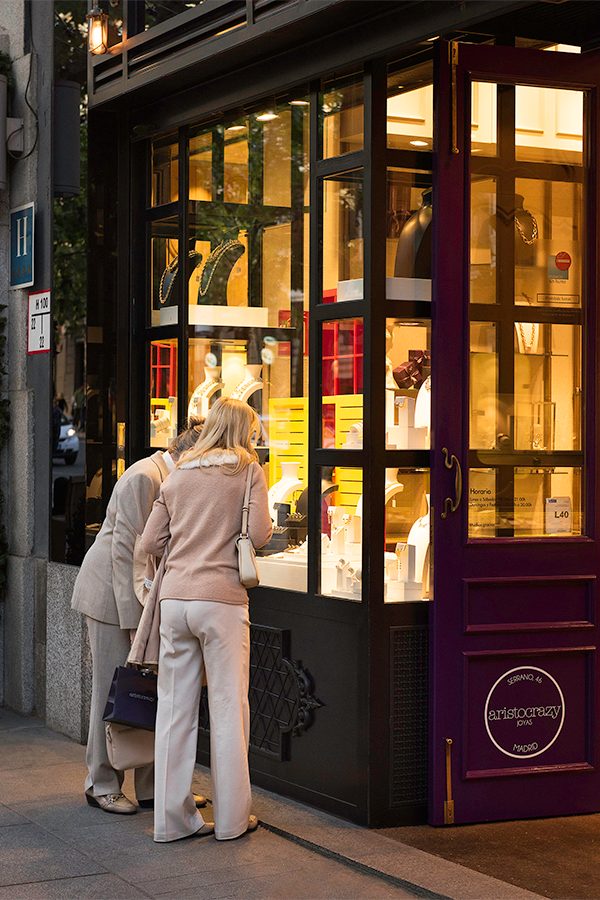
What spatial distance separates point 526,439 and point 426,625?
1.00m

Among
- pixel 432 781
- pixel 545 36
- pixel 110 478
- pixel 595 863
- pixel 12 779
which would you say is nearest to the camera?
pixel 595 863

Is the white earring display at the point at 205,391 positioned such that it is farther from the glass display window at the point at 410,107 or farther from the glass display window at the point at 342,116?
the glass display window at the point at 410,107

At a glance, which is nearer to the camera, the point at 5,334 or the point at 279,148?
the point at 279,148

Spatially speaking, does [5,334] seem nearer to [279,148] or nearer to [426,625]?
[279,148]

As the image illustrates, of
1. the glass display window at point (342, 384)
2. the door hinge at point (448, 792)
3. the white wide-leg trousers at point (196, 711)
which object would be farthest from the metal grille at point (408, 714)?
the glass display window at point (342, 384)

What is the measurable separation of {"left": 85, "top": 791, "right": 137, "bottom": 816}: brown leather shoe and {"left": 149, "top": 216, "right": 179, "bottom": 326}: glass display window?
2.73 metres

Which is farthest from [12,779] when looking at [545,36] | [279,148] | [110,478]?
[545,36]

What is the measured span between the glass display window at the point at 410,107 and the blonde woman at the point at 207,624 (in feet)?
4.78

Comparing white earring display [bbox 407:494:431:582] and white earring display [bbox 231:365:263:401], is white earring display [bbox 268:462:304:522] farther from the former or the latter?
white earring display [bbox 407:494:431:582]

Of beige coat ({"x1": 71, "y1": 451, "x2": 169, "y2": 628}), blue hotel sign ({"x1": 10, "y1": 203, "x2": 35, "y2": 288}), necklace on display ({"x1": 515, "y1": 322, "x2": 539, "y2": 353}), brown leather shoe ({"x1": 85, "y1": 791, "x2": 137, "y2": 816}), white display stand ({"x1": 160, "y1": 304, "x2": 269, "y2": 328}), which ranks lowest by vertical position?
brown leather shoe ({"x1": 85, "y1": 791, "x2": 137, "y2": 816})

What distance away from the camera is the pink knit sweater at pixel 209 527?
5.81 m

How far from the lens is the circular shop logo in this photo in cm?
627

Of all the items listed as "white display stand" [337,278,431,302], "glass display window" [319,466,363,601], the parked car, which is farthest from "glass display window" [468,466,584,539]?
the parked car

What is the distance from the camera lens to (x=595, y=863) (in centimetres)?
566
